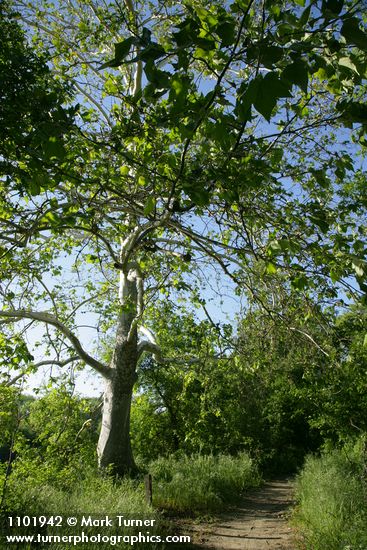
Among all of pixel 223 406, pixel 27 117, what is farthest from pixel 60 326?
pixel 223 406

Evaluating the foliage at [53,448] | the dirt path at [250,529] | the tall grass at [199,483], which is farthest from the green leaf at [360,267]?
the tall grass at [199,483]

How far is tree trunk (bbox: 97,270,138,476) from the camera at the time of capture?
9.44 metres

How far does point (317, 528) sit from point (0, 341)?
6.05 meters

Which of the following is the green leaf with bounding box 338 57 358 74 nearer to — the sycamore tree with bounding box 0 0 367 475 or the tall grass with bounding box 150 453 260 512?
the sycamore tree with bounding box 0 0 367 475

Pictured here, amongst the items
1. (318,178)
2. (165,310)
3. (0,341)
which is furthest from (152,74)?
(165,310)

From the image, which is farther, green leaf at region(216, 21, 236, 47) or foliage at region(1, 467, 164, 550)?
foliage at region(1, 467, 164, 550)

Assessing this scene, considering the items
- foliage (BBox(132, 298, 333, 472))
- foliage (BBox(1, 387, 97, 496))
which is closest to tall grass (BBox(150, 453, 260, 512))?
foliage (BBox(132, 298, 333, 472))

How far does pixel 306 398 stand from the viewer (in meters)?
11.9

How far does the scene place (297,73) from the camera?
4.19 feet

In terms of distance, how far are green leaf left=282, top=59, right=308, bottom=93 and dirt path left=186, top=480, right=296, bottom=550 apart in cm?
746

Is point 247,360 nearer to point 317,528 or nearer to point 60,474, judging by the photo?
point 317,528

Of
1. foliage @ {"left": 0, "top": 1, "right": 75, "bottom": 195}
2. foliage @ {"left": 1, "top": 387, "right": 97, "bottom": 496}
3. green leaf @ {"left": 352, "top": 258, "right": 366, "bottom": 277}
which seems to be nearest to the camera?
green leaf @ {"left": 352, "top": 258, "right": 366, "bottom": 277}

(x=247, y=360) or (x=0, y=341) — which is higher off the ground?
(x=0, y=341)

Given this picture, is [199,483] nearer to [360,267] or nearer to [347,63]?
[360,267]
